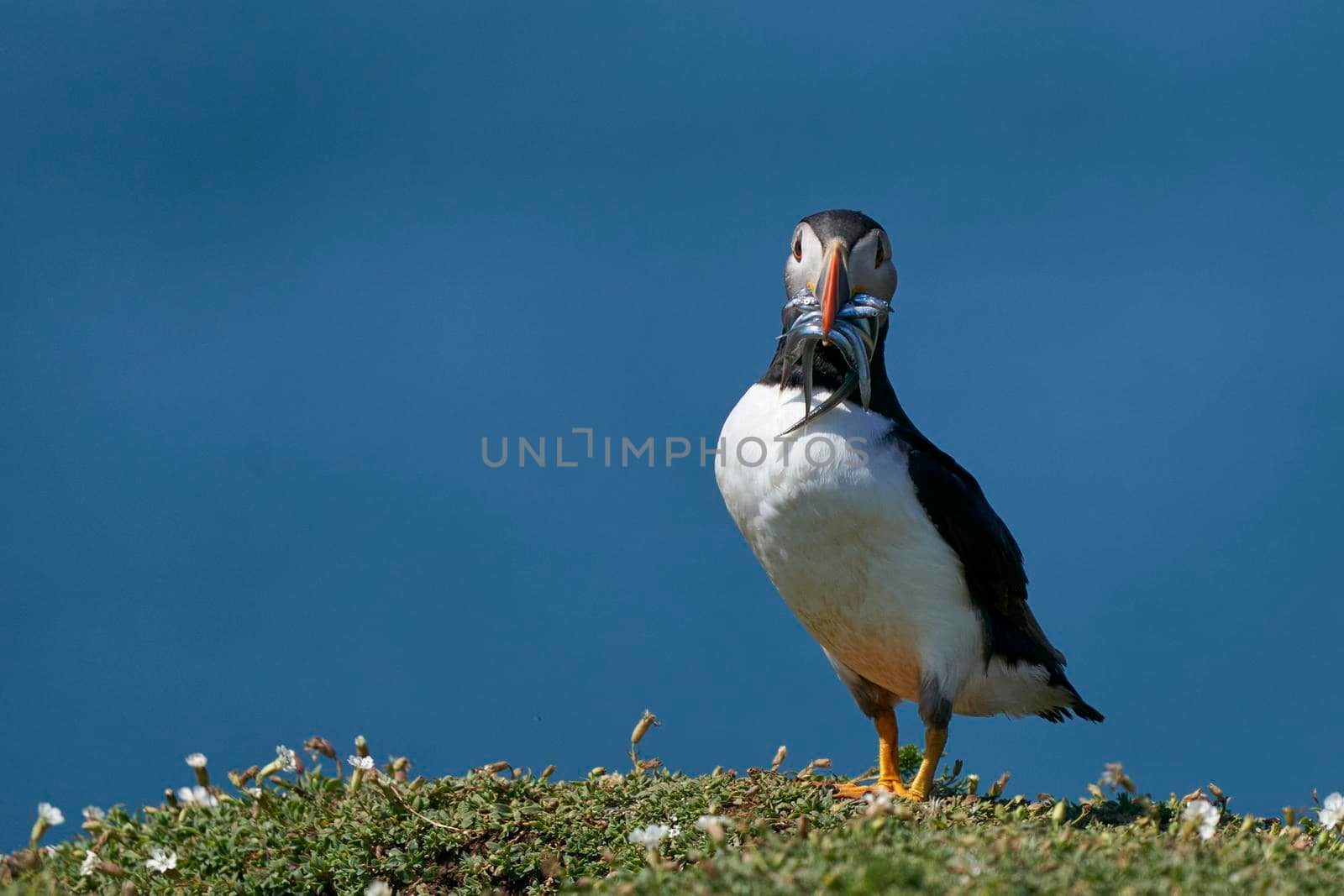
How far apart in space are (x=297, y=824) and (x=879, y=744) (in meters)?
2.92

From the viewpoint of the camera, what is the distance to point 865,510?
246 inches

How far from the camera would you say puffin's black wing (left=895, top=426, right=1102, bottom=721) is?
6.43m

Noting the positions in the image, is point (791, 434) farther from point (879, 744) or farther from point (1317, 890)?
point (1317, 890)

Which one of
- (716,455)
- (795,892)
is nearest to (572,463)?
(716,455)

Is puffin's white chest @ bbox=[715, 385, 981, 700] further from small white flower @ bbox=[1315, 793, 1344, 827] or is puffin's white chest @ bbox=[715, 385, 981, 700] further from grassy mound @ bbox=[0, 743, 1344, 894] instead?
small white flower @ bbox=[1315, 793, 1344, 827]

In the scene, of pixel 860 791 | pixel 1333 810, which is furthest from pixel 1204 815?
pixel 860 791

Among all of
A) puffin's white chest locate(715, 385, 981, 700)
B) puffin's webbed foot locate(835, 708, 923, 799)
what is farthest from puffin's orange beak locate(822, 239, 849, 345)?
puffin's webbed foot locate(835, 708, 923, 799)

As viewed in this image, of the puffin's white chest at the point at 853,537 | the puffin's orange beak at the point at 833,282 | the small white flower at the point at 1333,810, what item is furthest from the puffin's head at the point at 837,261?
the small white flower at the point at 1333,810

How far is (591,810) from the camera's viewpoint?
5.99 m

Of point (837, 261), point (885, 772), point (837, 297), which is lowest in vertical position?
point (885, 772)

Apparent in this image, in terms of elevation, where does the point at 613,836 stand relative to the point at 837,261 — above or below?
below

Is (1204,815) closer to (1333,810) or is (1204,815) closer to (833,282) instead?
(1333,810)

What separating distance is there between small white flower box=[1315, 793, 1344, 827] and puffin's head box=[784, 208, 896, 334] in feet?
9.50

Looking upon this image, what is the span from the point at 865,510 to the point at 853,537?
0.52 feet
